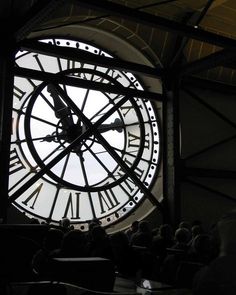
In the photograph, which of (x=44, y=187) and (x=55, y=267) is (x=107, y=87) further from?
(x=55, y=267)

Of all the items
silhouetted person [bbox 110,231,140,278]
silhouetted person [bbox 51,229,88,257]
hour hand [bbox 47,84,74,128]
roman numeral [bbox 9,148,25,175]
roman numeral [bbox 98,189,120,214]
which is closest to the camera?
silhouetted person [bbox 51,229,88,257]

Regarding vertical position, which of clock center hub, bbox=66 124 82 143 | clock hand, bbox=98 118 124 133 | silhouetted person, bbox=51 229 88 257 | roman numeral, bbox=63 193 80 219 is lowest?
silhouetted person, bbox=51 229 88 257

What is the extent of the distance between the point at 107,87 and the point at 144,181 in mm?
1947

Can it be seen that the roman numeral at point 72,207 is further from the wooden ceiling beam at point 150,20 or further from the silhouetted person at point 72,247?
the silhouetted person at point 72,247

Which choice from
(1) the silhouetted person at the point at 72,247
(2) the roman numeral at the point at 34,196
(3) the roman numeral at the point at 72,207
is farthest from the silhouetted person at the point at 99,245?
(3) the roman numeral at the point at 72,207

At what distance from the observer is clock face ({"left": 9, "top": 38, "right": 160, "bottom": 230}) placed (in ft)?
27.9

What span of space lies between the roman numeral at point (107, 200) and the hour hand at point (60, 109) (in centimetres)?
140

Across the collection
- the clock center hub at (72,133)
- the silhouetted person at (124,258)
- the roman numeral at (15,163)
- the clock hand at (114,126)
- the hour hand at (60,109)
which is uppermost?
the hour hand at (60,109)

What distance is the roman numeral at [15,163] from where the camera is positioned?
840cm

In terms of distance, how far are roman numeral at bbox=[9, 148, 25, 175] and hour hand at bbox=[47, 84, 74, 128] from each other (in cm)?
98

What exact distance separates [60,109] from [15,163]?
1.20 metres

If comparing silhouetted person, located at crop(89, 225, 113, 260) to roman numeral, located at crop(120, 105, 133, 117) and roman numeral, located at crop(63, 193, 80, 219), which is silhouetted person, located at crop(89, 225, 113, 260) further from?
roman numeral, located at crop(120, 105, 133, 117)

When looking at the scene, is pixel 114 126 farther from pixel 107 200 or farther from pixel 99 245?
pixel 99 245

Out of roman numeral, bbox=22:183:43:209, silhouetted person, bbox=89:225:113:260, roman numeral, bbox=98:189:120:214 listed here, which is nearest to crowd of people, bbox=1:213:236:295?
silhouetted person, bbox=89:225:113:260
